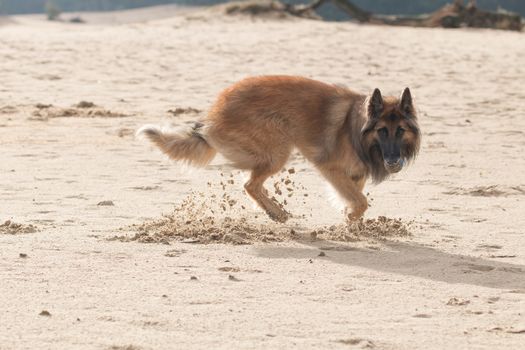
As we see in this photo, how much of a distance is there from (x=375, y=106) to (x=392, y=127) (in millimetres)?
186

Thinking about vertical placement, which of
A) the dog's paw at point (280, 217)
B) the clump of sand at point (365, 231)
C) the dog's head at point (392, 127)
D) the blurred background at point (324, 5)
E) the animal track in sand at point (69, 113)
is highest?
the dog's head at point (392, 127)

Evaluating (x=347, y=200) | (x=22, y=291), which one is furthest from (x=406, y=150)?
(x=22, y=291)

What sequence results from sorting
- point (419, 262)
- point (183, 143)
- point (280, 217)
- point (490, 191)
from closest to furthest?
point (419, 262) < point (280, 217) < point (183, 143) < point (490, 191)

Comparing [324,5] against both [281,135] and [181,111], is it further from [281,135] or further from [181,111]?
[281,135]

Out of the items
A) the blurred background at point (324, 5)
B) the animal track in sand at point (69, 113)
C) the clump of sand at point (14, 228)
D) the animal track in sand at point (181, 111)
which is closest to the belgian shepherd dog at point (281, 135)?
the clump of sand at point (14, 228)

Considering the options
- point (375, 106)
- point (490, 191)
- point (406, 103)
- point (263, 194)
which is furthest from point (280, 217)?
point (490, 191)

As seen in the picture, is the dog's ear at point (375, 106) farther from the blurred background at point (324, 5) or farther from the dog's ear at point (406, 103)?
the blurred background at point (324, 5)

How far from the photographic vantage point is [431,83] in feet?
55.1

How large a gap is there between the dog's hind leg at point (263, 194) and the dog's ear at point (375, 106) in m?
0.96

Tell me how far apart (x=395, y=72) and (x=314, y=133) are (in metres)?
9.69

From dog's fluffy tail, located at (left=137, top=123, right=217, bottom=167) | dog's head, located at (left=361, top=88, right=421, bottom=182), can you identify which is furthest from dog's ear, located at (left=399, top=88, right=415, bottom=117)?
dog's fluffy tail, located at (left=137, top=123, right=217, bottom=167)

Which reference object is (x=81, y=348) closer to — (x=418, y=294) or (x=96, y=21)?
(x=418, y=294)

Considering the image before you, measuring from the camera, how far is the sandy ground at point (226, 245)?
5457mm

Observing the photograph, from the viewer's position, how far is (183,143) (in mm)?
8344
